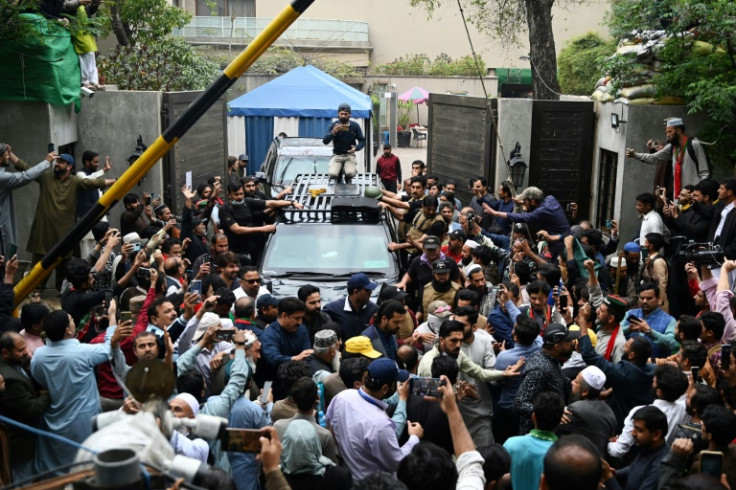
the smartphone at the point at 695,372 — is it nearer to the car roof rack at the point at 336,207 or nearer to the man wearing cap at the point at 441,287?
the man wearing cap at the point at 441,287

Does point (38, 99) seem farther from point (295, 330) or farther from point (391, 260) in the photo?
point (295, 330)

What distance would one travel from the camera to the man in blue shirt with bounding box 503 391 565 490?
16.3 ft

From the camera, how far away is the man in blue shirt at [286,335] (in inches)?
280

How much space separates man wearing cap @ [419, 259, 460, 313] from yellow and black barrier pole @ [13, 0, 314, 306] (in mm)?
3236

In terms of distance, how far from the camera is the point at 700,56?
40.2ft

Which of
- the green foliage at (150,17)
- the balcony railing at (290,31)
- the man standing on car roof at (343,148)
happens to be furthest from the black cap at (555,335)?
the balcony railing at (290,31)

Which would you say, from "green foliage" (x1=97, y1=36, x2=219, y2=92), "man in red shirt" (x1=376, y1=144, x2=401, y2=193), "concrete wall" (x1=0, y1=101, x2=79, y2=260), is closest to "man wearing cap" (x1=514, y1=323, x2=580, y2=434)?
"concrete wall" (x1=0, y1=101, x2=79, y2=260)

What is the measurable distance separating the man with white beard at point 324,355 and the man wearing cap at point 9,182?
16.1 ft

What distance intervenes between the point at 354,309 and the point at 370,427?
3087 millimetres

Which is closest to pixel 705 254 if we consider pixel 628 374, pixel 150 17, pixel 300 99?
pixel 628 374

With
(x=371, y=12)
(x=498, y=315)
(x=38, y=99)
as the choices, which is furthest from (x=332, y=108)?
(x=371, y=12)

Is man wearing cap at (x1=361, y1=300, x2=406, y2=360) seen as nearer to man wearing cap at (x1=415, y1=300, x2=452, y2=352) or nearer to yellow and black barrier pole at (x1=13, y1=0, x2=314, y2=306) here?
man wearing cap at (x1=415, y1=300, x2=452, y2=352)

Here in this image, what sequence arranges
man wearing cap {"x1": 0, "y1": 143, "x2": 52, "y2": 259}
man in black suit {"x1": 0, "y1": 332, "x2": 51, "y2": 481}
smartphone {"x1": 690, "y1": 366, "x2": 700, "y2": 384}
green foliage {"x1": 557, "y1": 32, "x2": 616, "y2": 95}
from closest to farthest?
man in black suit {"x1": 0, "y1": 332, "x2": 51, "y2": 481} < smartphone {"x1": 690, "y1": 366, "x2": 700, "y2": 384} < man wearing cap {"x1": 0, "y1": 143, "x2": 52, "y2": 259} < green foliage {"x1": 557, "y1": 32, "x2": 616, "y2": 95}

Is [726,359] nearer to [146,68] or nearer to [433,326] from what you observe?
[433,326]
